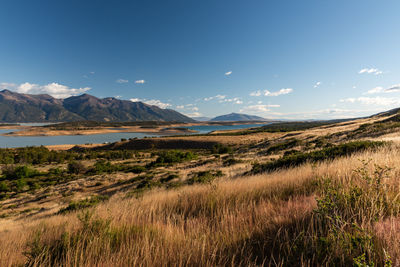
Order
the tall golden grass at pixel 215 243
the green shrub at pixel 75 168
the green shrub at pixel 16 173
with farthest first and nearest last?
the green shrub at pixel 75 168
the green shrub at pixel 16 173
the tall golden grass at pixel 215 243

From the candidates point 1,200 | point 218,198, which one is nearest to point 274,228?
point 218,198

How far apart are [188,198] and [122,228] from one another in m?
1.66

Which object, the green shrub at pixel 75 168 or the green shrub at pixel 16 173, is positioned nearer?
the green shrub at pixel 16 173

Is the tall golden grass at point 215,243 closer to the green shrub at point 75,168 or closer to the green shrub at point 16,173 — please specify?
the green shrub at point 75,168

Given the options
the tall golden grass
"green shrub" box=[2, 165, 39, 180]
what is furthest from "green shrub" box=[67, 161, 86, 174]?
the tall golden grass

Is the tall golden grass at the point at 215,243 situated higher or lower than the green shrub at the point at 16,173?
higher

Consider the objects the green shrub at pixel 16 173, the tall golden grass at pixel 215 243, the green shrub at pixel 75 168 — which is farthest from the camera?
the green shrub at pixel 75 168

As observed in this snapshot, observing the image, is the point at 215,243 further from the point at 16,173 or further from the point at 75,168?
the point at 16,173

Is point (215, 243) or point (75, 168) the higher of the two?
point (215, 243)

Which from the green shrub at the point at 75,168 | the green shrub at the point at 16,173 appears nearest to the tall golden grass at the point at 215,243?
the green shrub at the point at 75,168

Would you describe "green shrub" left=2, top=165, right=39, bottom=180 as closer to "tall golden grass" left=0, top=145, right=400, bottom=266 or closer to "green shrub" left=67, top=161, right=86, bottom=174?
"green shrub" left=67, top=161, right=86, bottom=174

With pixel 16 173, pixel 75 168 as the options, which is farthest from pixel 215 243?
pixel 16 173

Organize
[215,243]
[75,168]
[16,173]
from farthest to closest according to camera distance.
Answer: [75,168], [16,173], [215,243]

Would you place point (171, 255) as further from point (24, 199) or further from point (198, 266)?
point (24, 199)
